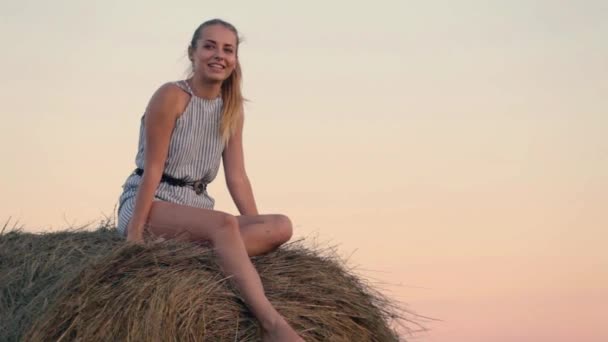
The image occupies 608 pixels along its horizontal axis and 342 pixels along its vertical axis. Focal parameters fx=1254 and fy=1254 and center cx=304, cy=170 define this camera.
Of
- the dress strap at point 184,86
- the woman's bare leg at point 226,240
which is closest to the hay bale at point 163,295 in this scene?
the woman's bare leg at point 226,240

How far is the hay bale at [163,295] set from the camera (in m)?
5.60

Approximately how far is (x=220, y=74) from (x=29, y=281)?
4.74 feet

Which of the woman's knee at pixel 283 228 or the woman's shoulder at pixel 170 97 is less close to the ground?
the woman's shoulder at pixel 170 97

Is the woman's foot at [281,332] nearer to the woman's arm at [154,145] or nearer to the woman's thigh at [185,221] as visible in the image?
the woman's thigh at [185,221]

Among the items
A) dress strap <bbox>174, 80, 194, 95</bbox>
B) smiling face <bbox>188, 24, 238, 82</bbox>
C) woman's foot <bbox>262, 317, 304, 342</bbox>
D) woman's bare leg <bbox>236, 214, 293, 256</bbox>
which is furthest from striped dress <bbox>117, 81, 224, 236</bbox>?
woman's foot <bbox>262, 317, 304, 342</bbox>

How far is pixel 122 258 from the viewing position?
19.0 ft

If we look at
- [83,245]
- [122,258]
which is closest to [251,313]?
[122,258]

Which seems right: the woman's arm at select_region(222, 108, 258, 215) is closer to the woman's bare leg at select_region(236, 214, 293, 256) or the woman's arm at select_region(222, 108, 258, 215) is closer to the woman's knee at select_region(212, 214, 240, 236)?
the woman's bare leg at select_region(236, 214, 293, 256)

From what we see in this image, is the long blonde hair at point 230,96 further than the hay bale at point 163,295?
Yes

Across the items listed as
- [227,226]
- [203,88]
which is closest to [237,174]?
[203,88]

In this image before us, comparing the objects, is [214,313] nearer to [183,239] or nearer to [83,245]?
[183,239]

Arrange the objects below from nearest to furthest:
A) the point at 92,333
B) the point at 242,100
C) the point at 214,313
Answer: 1. the point at 92,333
2. the point at 214,313
3. the point at 242,100

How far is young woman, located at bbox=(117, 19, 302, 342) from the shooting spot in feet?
19.8

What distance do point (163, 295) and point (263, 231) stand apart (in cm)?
66
